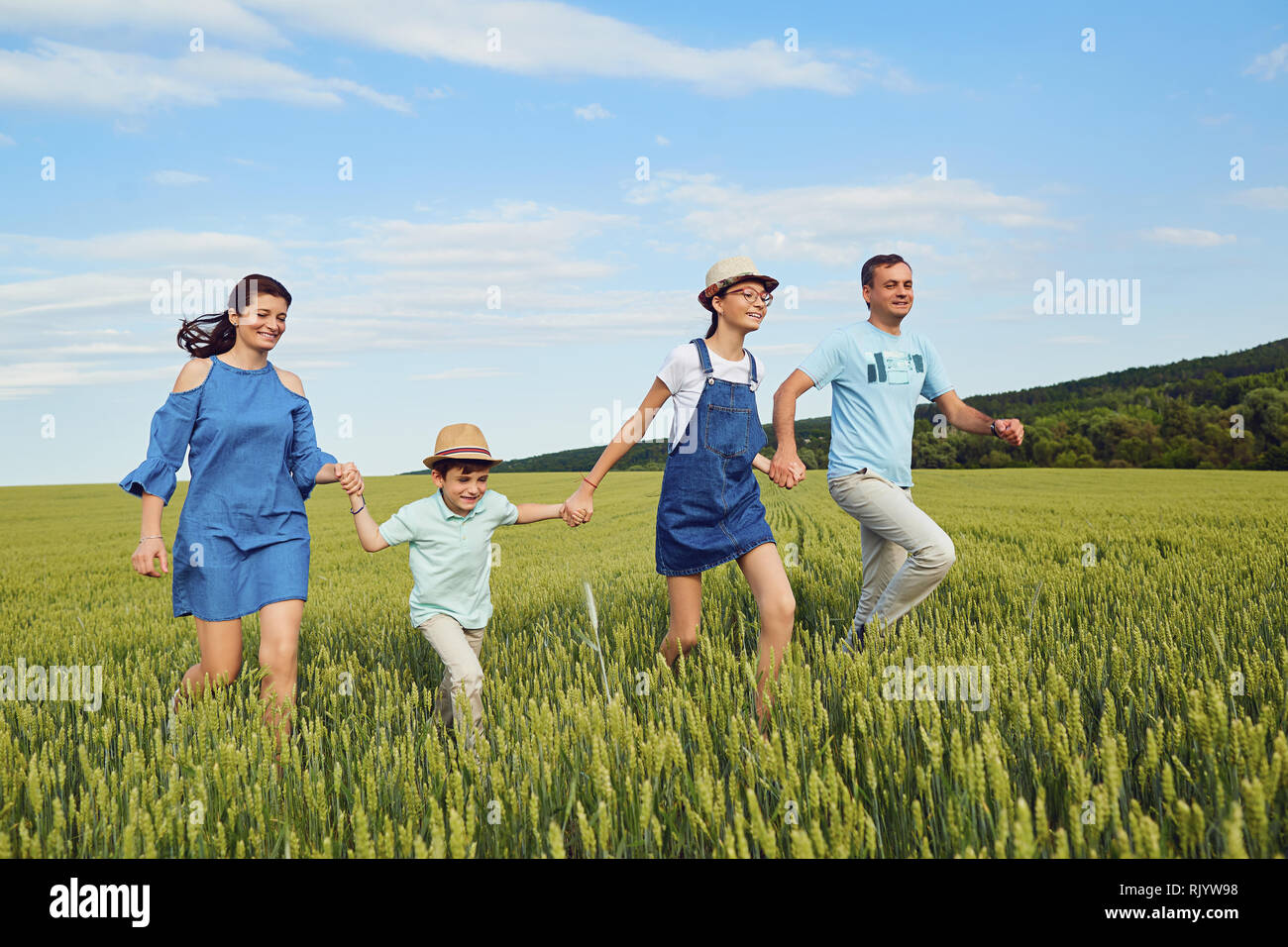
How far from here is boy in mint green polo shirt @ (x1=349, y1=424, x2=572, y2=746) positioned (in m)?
3.61

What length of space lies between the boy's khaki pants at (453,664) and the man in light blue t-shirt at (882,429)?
1.79 m

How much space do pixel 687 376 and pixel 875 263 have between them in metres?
1.36

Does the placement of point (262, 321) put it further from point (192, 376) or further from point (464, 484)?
point (464, 484)

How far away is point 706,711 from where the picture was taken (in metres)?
3.22

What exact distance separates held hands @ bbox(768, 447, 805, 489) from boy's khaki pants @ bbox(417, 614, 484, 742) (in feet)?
5.21

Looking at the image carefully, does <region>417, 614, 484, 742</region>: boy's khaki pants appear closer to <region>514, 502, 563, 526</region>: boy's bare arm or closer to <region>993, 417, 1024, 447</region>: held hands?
<region>514, 502, 563, 526</region>: boy's bare arm

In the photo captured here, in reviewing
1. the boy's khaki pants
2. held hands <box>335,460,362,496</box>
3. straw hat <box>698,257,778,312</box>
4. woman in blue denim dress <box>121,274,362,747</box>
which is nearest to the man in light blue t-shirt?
straw hat <box>698,257,778,312</box>

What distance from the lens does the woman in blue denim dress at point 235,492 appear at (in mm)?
3680

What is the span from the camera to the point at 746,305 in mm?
4059

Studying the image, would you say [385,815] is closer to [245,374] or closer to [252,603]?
[252,603]

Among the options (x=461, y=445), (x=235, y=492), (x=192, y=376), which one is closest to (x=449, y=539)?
(x=461, y=445)
